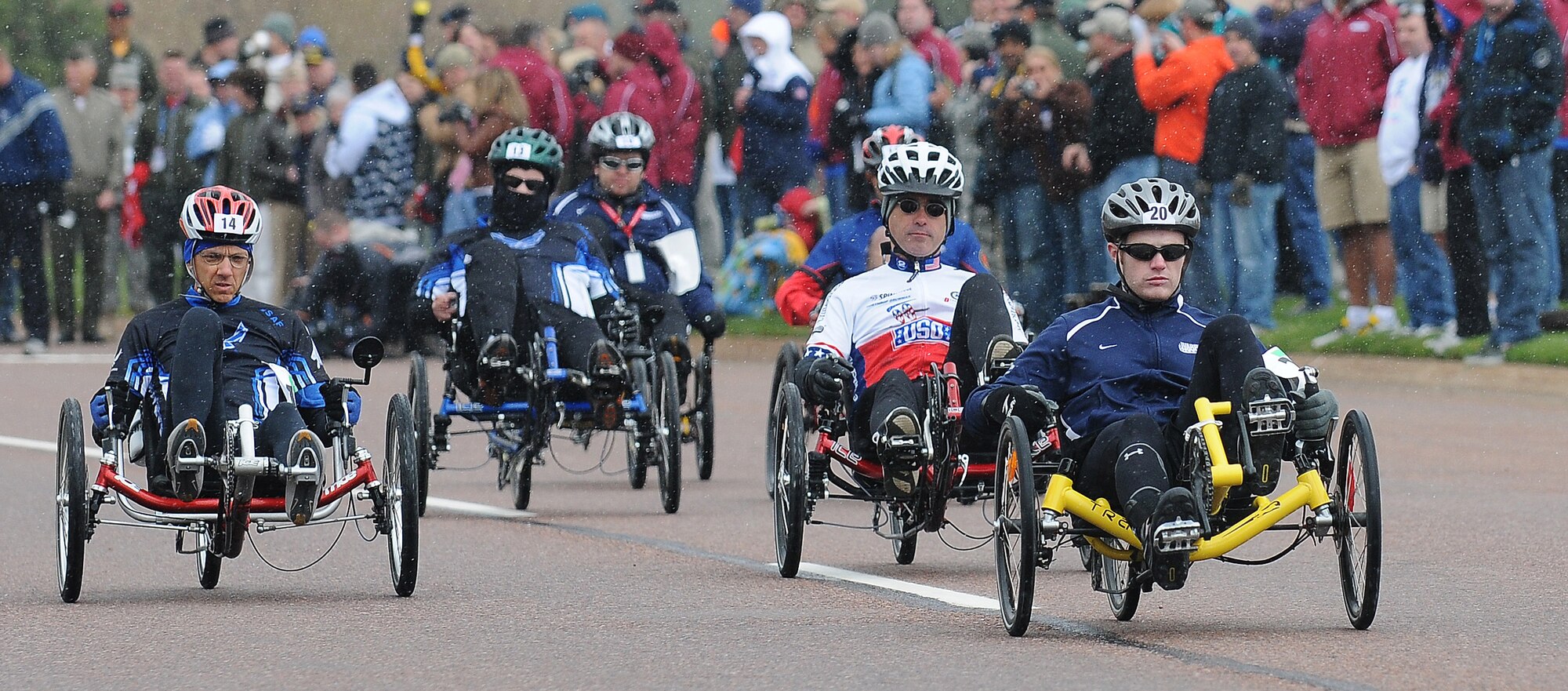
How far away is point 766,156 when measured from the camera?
79.2 ft

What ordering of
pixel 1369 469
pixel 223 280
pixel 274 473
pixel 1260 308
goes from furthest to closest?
pixel 1260 308 < pixel 223 280 < pixel 274 473 < pixel 1369 469

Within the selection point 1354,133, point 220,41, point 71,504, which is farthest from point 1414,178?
point 220,41

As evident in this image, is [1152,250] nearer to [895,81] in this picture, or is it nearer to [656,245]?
[656,245]

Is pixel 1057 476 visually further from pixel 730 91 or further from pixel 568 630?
pixel 730 91

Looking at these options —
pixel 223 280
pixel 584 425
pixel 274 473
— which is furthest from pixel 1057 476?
pixel 584 425

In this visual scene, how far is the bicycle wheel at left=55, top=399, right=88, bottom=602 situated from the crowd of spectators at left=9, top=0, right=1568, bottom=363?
20.8ft

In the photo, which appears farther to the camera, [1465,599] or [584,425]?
[584,425]

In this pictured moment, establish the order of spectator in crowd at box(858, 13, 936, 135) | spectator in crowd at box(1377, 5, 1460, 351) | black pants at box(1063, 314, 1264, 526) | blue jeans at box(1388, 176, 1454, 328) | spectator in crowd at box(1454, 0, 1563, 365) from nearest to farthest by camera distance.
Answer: black pants at box(1063, 314, 1264, 526) → spectator in crowd at box(1454, 0, 1563, 365) → spectator in crowd at box(1377, 5, 1460, 351) → blue jeans at box(1388, 176, 1454, 328) → spectator in crowd at box(858, 13, 936, 135)

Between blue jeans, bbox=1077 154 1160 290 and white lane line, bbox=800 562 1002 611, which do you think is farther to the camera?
blue jeans, bbox=1077 154 1160 290

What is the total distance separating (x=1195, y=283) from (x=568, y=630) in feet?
40.2

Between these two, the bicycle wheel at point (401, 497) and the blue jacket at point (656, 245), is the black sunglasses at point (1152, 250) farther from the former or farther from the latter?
the blue jacket at point (656, 245)

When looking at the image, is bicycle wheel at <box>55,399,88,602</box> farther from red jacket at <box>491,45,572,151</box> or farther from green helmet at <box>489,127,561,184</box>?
red jacket at <box>491,45,572,151</box>

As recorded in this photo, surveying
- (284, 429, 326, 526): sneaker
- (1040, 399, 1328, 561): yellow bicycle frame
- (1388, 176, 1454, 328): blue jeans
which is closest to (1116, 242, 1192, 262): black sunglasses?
(1040, 399, 1328, 561): yellow bicycle frame

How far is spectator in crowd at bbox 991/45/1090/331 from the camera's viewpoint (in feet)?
68.1
